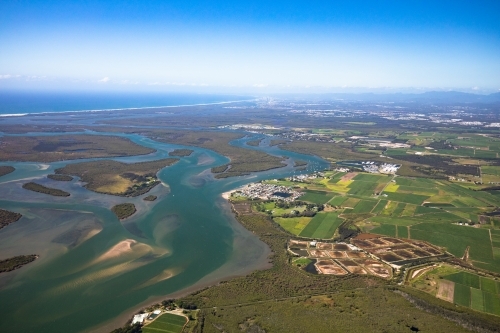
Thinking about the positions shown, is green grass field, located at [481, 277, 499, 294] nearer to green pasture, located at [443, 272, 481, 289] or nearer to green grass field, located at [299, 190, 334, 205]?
green pasture, located at [443, 272, 481, 289]

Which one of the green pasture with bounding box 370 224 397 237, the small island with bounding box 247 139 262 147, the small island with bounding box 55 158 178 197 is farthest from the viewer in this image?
the small island with bounding box 247 139 262 147

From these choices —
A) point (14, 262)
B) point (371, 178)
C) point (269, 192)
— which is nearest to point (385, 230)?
point (269, 192)

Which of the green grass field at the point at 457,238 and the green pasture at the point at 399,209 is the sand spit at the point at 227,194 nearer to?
the green pasture at the point at 399,209

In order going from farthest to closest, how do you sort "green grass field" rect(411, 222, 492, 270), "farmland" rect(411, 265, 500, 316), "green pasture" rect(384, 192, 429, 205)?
"green pasture" rect(384, 192, 429, 205)
"green grass field" rect(411, 222, 492, 270)
"farmland" rect(411, 265, 500, 316)

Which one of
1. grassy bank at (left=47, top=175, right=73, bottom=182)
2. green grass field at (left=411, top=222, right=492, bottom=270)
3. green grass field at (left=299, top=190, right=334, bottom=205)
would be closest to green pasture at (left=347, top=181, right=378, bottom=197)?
green grass field at (left=299, top=190, right=334, bottom=205)

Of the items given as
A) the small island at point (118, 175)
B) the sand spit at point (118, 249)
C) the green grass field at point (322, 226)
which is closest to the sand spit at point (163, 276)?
the sand spit at point (118, 249)

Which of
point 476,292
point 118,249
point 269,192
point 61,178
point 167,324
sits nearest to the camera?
point 167,324

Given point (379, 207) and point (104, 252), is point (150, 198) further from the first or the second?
point (379, 207)
